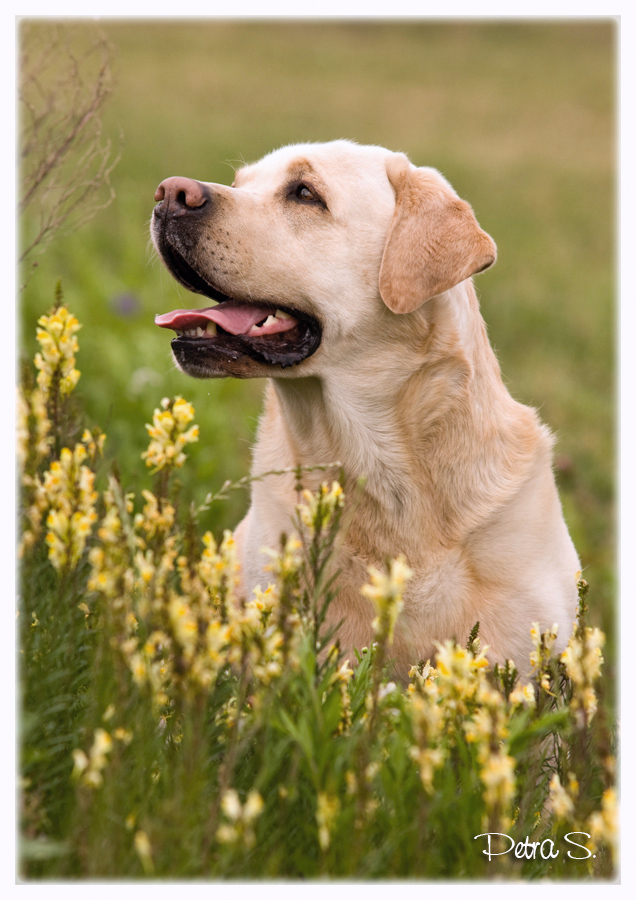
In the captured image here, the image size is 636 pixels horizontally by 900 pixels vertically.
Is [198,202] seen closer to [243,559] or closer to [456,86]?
[243,559]

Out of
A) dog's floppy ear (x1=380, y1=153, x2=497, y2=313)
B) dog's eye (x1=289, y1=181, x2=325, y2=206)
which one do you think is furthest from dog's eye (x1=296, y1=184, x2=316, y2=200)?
dog's floppy ear (x1=380, y1=153, x2=497, y2=313)

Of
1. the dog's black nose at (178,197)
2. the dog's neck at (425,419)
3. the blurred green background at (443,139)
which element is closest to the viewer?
the dog's black nose at (178,197)

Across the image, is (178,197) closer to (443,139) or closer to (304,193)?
(304,193)

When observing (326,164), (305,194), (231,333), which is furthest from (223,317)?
(326,164)

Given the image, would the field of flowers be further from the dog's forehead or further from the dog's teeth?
the dog's forehead

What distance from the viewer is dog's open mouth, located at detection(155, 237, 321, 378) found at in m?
2.85

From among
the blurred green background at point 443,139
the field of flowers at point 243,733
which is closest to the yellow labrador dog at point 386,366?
the field of flowers at point 243,733

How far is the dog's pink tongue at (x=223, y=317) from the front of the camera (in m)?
2.91

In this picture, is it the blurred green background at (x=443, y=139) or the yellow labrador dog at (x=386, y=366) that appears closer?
the yellow labrador dog at (x=386, y=366)

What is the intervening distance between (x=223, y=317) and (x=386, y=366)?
58 centimetres

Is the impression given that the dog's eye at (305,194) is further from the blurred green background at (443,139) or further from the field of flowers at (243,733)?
the blurred green background at (443,139)

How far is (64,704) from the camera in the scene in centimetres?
193

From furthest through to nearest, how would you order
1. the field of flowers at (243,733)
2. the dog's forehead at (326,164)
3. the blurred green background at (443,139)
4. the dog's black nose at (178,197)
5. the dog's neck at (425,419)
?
the blurred green background at (443,139) < the dog's forehead at (326,164) < the dog's neck at (425,419) < the dog's black nose at (178,197) < the field of flowers at (243,733)

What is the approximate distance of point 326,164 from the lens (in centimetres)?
311
